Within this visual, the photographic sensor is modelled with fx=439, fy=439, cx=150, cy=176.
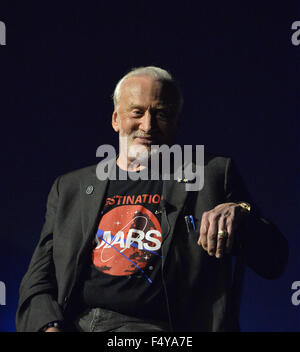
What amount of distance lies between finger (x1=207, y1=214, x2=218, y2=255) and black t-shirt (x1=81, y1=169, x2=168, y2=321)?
10.1 inches

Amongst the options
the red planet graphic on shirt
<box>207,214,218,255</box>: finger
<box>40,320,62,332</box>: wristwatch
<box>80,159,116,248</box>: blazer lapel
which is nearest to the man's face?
<box>80,159,116,248</box>: blazer lapel

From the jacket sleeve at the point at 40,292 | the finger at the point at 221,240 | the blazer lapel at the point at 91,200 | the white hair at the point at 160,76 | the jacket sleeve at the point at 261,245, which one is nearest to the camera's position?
the finger at the point at 221,240

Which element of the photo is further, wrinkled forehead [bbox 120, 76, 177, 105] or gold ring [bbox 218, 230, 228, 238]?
wrinkled forehead [bbox 120, 76, 177, 105]

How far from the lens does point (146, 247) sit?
1415 mm

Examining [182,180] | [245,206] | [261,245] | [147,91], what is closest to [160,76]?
[147,91]

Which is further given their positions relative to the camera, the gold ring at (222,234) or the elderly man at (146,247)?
the elderly man at (146,247)

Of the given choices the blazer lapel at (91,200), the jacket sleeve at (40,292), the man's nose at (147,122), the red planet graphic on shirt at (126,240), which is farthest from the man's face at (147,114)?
the jacket sleeve at (40,292)

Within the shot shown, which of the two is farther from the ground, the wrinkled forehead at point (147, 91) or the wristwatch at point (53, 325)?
the wrinkled forehead at point (147, 91)

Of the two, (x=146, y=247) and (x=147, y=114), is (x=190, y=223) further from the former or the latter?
(x=147, y=114)

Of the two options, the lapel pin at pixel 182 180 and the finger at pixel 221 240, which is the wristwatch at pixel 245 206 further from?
the lapel pin at pixel 182 180

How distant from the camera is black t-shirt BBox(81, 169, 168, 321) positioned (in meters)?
1.33

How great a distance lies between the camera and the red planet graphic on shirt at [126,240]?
1.40m

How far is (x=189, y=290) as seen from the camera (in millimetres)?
1345

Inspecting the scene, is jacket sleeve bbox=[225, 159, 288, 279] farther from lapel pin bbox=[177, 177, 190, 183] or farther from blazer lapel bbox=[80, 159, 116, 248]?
blazer lapel bbox=[80, 159, 116, 248]
